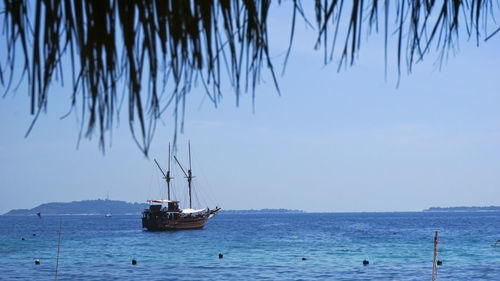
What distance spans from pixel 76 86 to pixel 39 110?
0.39ft

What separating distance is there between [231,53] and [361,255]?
4787cm

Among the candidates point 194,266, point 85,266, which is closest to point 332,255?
point 194,266

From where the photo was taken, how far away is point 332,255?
4788cm

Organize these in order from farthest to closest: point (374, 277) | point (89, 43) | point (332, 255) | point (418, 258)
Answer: point (332, 255) → point (418, 258) → point (374, 277) → point (89, 43)

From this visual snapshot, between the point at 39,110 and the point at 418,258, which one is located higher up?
the point at 39,110

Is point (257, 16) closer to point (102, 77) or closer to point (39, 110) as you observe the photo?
point (102, 77)

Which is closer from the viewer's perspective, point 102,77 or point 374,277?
point 102,77

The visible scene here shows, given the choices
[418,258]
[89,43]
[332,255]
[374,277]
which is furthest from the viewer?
[332,255]

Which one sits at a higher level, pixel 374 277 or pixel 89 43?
pixel 89 43

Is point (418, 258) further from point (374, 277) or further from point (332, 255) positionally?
point (374, 277)

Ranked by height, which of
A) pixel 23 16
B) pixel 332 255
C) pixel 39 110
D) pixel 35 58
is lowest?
pixel 332 255

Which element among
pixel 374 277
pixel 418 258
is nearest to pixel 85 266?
pixel 374 277

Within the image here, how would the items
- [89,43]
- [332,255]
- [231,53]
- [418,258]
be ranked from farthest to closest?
[332,255], [418,258], [231,53], [89,43]

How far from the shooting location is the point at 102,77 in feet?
5.54
